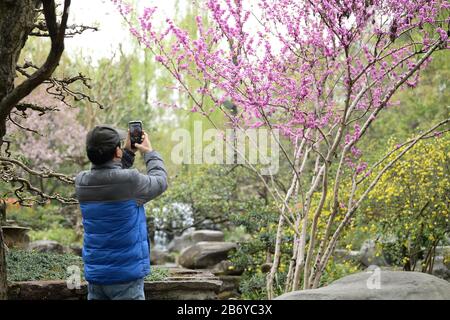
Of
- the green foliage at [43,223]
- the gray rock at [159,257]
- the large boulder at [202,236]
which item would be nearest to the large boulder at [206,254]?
the large boulder at [202,236]

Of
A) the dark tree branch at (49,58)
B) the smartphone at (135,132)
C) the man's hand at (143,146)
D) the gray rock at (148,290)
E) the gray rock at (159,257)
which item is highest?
the dark tree branch at (49,58)

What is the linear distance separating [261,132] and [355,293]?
6.36 m

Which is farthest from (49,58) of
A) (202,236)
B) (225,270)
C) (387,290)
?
(202,236)

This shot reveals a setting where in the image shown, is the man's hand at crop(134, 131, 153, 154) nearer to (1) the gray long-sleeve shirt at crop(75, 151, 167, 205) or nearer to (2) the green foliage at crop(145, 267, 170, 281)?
(1) the gray long-sleeve shirt at crop(75, 151, 167, 205)

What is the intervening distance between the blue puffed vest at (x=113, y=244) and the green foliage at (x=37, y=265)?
8.66 ft

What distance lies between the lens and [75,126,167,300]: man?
9.75ft

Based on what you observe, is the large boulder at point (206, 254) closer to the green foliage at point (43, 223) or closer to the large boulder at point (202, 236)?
the large boulder at point (202, 236)

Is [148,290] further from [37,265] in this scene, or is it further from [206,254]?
[206,254]

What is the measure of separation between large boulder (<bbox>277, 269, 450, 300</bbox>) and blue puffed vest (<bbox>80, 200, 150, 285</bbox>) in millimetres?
1130

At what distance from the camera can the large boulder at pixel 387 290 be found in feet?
12.1

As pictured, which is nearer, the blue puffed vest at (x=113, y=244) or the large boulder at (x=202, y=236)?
the blue puffed vest at (x=113, y=244)

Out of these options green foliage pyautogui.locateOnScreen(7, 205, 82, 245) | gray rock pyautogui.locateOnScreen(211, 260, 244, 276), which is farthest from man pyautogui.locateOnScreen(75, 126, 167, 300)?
green foliage pyautogui.locateOnScreen(7, 205, 82, 245)

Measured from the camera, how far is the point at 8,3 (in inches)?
137

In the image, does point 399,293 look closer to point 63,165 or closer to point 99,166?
point 99,166
